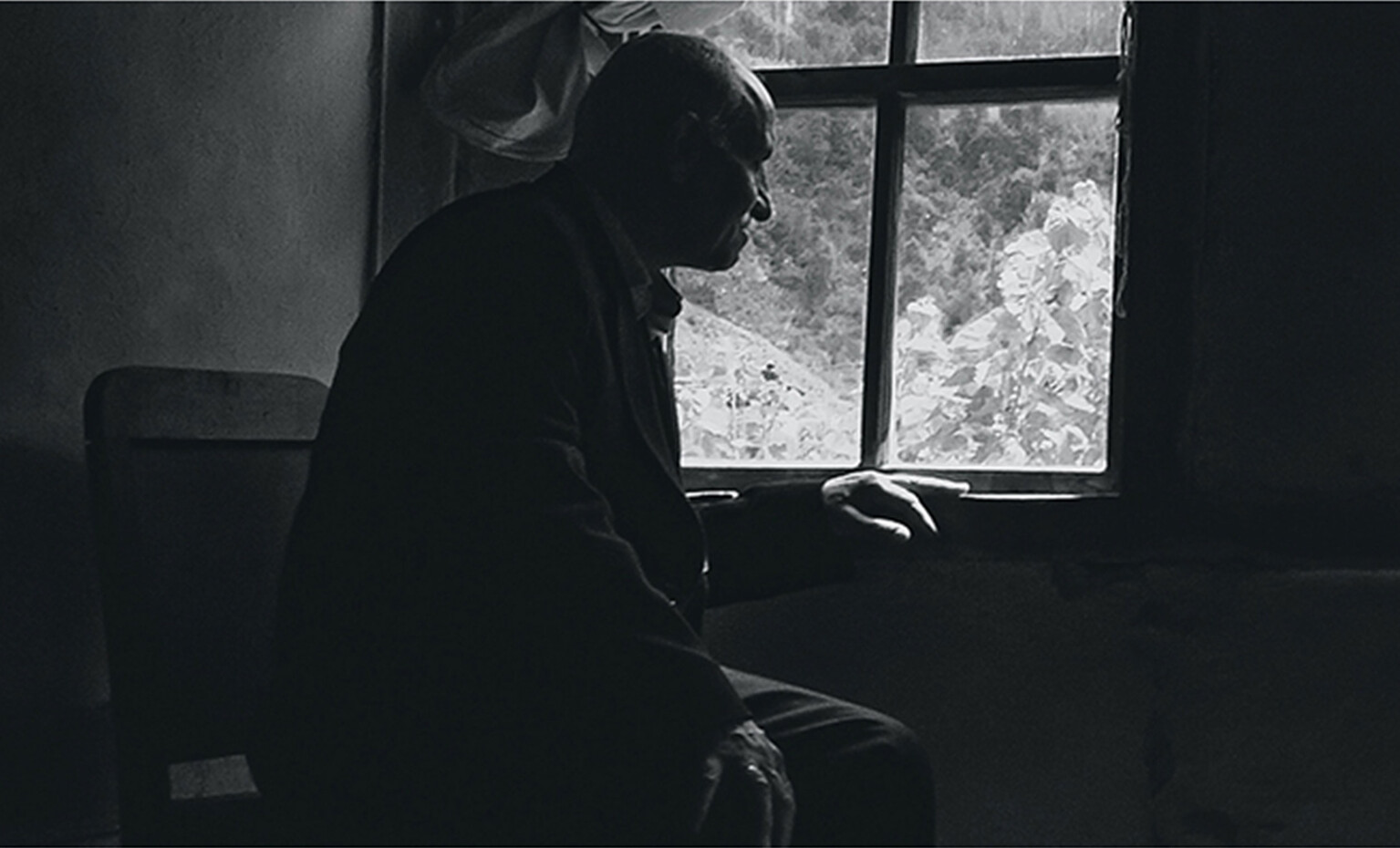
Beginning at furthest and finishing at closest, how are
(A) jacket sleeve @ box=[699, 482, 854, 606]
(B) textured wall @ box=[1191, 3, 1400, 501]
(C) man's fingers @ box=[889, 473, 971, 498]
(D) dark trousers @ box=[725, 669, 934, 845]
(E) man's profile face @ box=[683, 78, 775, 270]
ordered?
1. (C) man's fingers @ box=[889, 473, 971, 498]
2. (B) textured wall @ box=[1191, 3, 1400, 501]
3. (A) jacket sleeve @ box=[699, 482, 854, 606]
4. (E) man's profile face @ box=[683, 78, 775, 270]
5. (D) dark trousers @ box=[725, 669, 934, 845]

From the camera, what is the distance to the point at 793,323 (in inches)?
104

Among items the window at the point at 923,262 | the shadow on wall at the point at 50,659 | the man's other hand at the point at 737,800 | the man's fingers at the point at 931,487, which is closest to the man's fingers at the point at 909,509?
the man's fingers at the point at 931,487

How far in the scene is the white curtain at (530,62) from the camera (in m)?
2.52

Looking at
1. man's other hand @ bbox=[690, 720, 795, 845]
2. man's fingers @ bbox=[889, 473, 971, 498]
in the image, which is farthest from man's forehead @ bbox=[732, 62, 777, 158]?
man's other hand @ bbox=[690, 720, 795, 845]

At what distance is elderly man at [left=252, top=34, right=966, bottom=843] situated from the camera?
4.94 feet

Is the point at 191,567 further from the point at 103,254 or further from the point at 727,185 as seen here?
the point at 727,185

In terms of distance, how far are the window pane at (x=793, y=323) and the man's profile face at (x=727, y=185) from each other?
2.22 feet

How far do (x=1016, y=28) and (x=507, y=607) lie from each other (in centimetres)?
149

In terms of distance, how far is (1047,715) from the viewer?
2316 mm

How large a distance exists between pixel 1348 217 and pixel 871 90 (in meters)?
0.77

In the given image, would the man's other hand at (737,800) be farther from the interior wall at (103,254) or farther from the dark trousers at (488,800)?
the interior wall at (103,254)

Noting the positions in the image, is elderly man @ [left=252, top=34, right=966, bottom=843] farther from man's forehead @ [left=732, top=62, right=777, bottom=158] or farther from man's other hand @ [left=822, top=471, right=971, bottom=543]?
man's other hand @ [left=822, top=471, right=971, bottom=543]

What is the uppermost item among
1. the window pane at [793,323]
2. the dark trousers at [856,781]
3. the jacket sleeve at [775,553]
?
the window pane at [793,323]

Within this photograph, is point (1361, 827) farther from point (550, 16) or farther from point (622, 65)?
point (550, 16)
